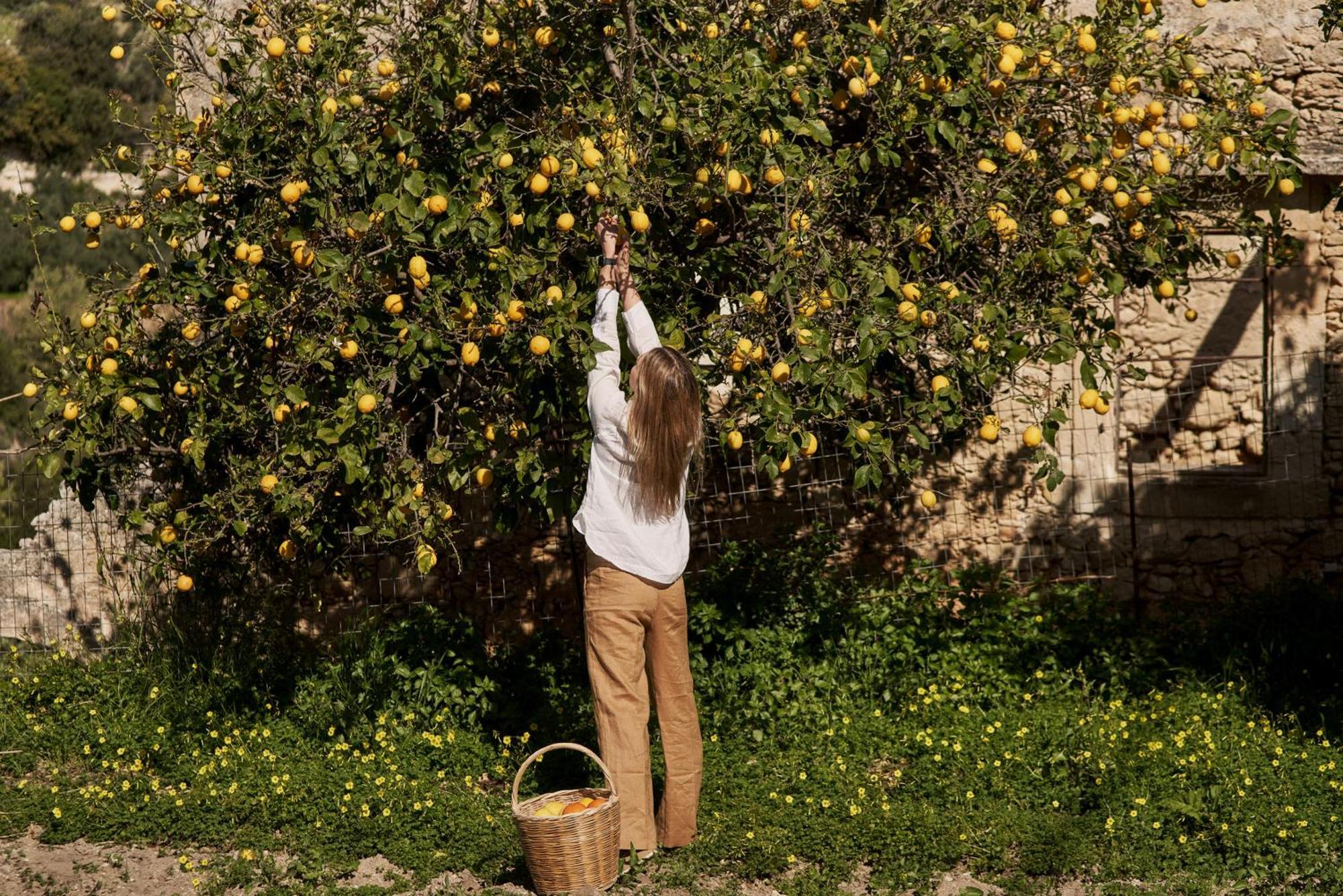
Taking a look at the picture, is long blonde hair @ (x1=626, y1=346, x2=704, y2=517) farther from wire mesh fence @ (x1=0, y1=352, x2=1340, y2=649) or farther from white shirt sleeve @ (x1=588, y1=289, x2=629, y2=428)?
wire mesh fence @ (x1=0, y1=352, x2=1340, y2=649)

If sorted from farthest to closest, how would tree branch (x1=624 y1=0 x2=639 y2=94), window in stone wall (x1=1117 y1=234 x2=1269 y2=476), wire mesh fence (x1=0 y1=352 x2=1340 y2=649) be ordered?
window in stone wall (x1=1117 y1=234 x2=1269 y2=476) → wire mesh fence (x1=0 y1=352 x2=1340 y2=649) → tree branch (x1=624 y1=0 x2=639 y2=94)

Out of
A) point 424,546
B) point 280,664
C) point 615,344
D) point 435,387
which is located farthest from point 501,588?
point 615,344

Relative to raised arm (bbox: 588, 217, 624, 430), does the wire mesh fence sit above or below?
below

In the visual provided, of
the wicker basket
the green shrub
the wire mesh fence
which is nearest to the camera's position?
the wicker basket

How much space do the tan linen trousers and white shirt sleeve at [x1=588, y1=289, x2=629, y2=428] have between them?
46 cm

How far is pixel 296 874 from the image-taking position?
4.34 m

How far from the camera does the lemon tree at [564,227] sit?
13.9ft

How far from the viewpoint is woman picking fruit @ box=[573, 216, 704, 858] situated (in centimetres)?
400

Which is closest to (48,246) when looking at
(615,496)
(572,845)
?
(615,496)

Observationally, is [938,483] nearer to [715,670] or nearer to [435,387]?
[715,670]

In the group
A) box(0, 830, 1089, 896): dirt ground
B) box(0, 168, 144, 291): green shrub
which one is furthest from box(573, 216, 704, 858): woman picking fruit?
box(0, 168, 144, 291): green shrub

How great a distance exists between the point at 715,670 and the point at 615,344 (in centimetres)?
186

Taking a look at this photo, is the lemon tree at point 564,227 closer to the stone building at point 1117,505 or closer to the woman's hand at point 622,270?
the woman's hand at point 622,270

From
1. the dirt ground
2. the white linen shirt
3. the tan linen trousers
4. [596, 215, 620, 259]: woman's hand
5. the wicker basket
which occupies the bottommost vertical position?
the dirt ground
